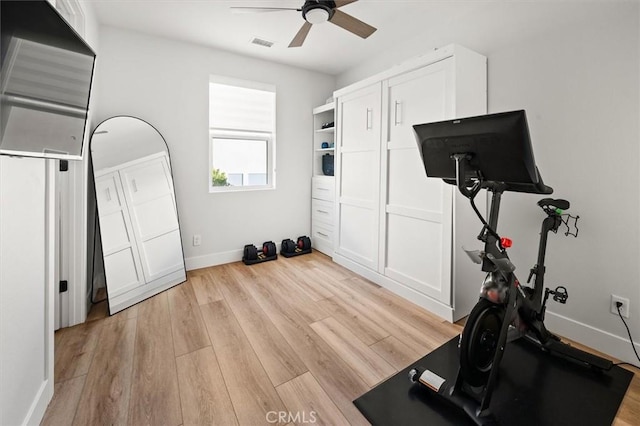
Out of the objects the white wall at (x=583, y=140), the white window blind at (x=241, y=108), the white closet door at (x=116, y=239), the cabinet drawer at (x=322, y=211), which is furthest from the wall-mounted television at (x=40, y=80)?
the cabinet drawer at (x=322, y=211)

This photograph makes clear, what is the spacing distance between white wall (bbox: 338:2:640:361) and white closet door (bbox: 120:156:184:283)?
322 cm

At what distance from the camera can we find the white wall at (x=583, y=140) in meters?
1.77

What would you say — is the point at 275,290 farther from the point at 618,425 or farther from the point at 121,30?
the point at 121,30

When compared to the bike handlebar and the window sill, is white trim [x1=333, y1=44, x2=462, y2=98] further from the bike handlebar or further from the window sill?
the window sill

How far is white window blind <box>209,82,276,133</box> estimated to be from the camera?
3525mm

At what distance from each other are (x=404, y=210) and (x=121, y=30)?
3.42 meters

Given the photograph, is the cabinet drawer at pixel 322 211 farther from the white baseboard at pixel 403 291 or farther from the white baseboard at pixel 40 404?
the white baseboard at pixel 40 404

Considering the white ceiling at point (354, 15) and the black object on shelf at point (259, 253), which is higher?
the white ceiling at point (354, 15)

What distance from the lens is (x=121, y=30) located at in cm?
290

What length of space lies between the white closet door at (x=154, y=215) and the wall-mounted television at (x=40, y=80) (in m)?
1.66

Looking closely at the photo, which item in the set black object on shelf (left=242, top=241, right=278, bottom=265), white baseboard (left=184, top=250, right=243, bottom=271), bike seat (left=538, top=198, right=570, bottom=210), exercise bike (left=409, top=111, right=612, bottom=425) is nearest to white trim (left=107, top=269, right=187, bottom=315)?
white baseboard (left=184, top=250, right=243, bottom=271)

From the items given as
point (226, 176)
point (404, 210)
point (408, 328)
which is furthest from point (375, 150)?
point (226, 176)

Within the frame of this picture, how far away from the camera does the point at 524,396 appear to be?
4.91 feet

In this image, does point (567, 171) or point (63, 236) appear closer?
point (567, 171)
